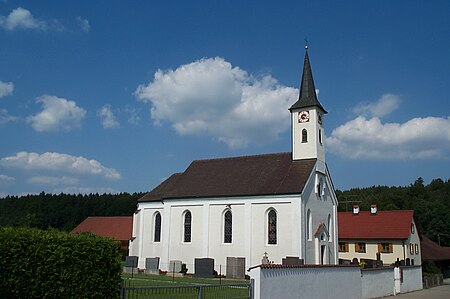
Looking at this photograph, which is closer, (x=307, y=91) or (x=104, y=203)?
(x=307, y=91)

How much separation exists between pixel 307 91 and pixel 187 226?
54.1 feet

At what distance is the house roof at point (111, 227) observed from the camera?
6477 cm

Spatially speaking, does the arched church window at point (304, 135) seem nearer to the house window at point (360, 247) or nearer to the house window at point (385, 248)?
the house window at point (385, 248)

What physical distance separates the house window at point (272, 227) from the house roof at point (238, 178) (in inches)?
69.5

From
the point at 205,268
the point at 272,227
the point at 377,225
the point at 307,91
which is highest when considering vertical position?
the point at 307,91

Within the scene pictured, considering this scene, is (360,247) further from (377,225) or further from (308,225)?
(308,225)

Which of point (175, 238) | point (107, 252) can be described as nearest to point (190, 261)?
point (175, 238)

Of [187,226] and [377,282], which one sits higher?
[187,226]

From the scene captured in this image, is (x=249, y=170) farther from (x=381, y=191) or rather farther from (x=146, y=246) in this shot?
(x=381, y=191)

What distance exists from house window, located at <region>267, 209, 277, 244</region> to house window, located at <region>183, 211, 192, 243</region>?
7.72m

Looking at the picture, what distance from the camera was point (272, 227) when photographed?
35750 mm

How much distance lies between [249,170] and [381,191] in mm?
86349

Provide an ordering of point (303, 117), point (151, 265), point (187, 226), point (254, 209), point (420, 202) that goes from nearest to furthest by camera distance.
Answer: point (254, 209)
point (151, 265)
point (303, 117)
point (187, 226)
point (420, 202)

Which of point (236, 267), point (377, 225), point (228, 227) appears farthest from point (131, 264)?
point (377, 225)
